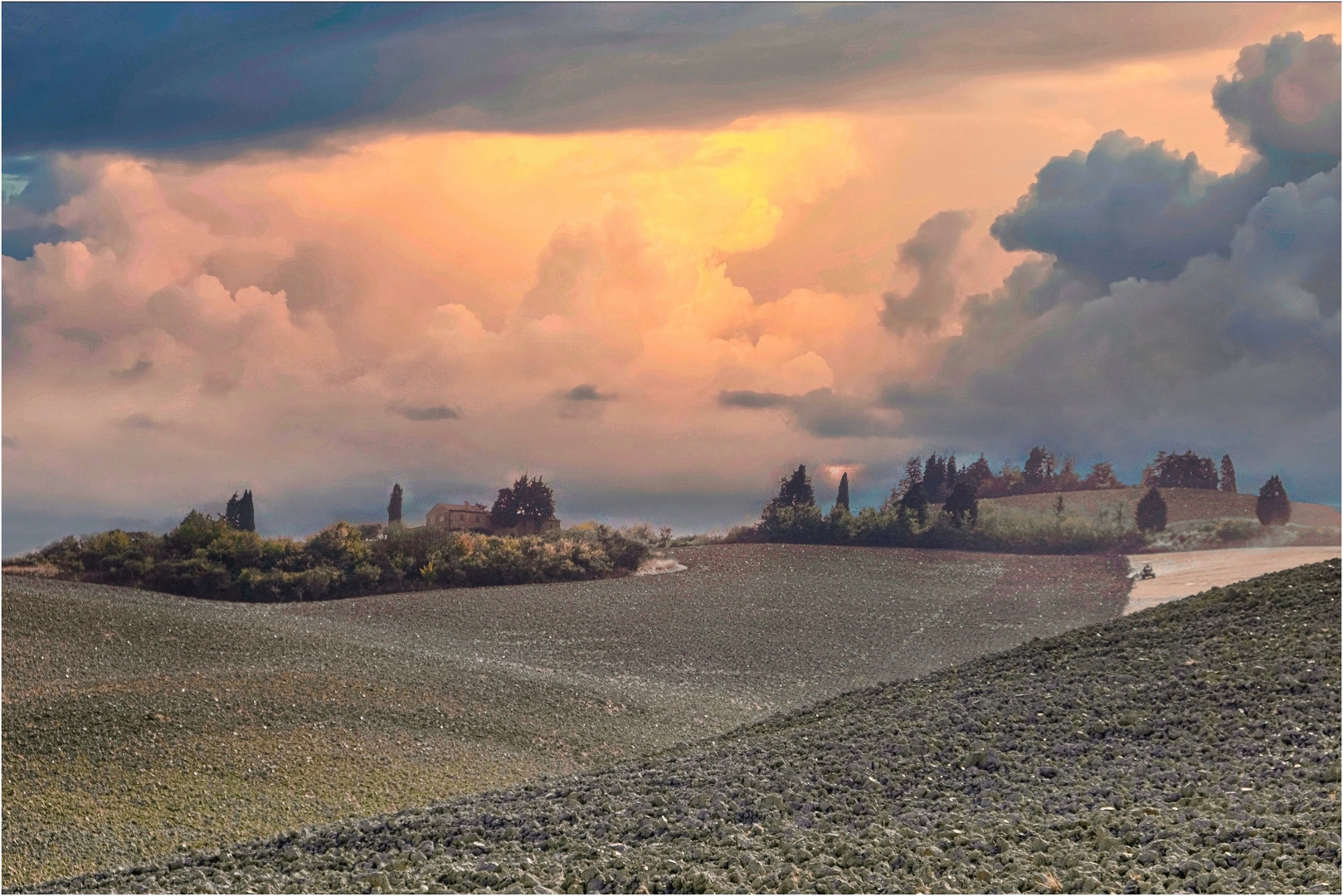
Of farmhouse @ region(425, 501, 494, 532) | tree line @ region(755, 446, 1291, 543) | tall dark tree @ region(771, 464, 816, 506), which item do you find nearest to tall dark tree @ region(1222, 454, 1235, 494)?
tree line @ region(755, 446, 1291, 543)

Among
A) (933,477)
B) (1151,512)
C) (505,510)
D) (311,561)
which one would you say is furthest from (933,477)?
(311,561)

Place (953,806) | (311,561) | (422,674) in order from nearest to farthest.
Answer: (953,806), (422,674), (311,561)

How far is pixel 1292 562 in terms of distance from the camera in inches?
720

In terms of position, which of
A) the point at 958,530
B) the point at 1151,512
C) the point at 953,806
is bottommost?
the point at 953,806

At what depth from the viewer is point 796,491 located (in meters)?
20.5

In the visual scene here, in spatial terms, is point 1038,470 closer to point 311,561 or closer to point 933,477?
point 933,477

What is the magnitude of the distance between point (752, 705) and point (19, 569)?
13.8m

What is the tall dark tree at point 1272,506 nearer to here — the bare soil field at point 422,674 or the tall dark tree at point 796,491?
the bare soil field at point 422,674

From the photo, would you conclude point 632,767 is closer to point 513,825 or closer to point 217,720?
point 513,825

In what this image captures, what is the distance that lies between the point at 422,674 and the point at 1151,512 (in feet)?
48.2

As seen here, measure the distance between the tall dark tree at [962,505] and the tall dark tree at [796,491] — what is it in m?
2.62

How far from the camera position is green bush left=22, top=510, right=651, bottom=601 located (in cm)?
1911

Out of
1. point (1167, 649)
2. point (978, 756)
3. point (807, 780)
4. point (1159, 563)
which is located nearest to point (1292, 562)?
point (1159, 563)

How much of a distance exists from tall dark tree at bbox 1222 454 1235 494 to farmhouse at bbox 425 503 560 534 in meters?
12.0
